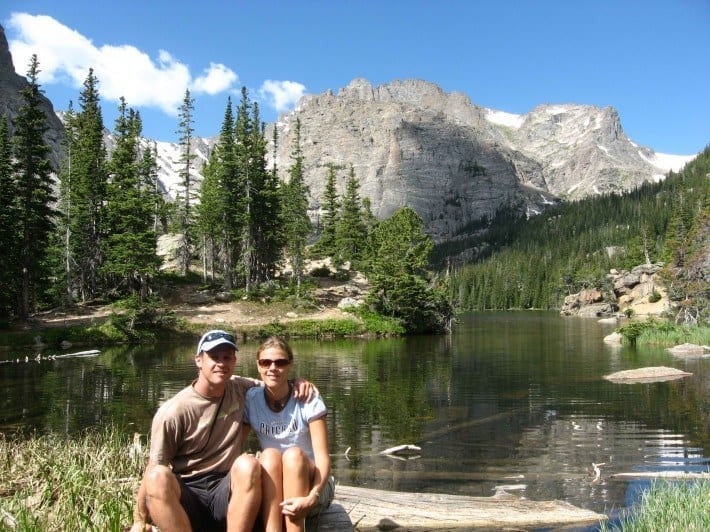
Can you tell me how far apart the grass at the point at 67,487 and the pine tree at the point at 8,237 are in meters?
28.4

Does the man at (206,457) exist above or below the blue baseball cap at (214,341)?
below

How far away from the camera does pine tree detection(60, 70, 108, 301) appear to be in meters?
41.8

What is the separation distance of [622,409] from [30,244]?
113 ft

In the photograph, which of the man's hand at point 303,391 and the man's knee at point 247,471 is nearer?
the man's knee at point 247,471

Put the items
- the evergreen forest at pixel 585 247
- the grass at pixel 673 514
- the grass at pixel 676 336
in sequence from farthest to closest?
the evergreen forest at pixel 585 247 → the grass at pixel 676 336 → the grass at pixel 673 514

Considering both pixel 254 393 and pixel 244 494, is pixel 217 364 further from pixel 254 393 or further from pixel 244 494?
pixel 244 494

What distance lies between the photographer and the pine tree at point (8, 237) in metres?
32.5

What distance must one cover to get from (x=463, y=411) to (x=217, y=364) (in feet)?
44.4

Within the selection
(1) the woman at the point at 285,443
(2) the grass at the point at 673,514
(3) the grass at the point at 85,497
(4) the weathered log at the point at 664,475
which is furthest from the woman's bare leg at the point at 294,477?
(4) the weathered log at the point at 664,475

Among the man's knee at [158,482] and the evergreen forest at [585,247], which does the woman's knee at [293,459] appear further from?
the evergreen forest at [585,247]

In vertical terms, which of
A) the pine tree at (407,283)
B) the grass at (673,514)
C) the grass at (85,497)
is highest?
the pine tree at (407,283)

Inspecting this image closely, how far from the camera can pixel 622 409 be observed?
664 inches

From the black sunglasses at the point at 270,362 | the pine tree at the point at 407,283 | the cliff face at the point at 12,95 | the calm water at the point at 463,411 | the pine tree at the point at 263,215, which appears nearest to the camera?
the black sunglasses at the point at 270,362

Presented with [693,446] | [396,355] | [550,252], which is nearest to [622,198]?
[550,252]
